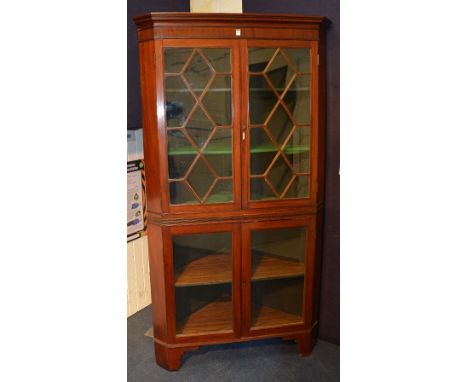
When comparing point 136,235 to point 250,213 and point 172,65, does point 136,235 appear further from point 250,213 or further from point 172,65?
point 172,65

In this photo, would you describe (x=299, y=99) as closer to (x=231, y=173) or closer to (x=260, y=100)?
(x=260, y=100)

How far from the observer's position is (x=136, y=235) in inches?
101

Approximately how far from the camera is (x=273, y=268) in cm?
210

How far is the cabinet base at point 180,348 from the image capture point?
2055 mm

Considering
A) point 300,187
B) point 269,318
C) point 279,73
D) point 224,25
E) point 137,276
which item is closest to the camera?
point 224,25

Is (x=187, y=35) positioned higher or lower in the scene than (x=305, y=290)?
higher

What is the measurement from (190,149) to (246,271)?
0.67 meters

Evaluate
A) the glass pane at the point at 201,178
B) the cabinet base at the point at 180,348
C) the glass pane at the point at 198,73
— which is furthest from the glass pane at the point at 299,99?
the cabinet base at the point at 180,348

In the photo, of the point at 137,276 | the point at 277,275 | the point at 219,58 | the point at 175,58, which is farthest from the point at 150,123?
the point at 137,276

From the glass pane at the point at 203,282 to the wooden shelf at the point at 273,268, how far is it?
144 millimetres

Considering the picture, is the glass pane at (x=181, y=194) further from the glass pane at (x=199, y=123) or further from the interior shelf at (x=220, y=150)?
the interior shelf at (x=220, y=150)

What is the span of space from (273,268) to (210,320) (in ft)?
1.41
